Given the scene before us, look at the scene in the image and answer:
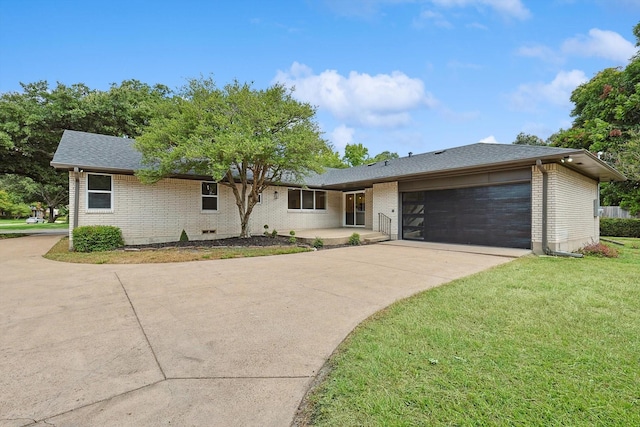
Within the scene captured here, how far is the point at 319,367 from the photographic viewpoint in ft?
8.75

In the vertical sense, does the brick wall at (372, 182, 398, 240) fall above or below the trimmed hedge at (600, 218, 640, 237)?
above

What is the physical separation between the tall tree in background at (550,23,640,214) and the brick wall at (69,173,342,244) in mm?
17538

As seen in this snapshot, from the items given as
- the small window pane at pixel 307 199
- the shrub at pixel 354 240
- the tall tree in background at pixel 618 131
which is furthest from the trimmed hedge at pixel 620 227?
the small window pane at pixel 307 199

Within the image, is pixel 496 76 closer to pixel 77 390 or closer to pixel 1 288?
pixel 77 390

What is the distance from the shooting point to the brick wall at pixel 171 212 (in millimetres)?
10781

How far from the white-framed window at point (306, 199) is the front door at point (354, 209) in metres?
1.43

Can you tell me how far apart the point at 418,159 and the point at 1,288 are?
14185mm

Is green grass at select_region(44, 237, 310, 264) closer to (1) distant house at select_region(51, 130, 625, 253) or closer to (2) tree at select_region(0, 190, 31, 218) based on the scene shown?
(1) distant house at select_region(51, 130, 625, 253)

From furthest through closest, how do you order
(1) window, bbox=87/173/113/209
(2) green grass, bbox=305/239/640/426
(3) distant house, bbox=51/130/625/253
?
1. (1) window, bbox=87/173/113/209
2. (3) distant house, bbox=51/130/625/253
3. (2) green grass, bbox=305/239/640/426

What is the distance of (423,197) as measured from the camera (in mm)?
12508

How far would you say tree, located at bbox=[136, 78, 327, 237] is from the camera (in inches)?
369

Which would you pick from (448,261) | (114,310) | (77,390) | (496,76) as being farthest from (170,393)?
(496,76)

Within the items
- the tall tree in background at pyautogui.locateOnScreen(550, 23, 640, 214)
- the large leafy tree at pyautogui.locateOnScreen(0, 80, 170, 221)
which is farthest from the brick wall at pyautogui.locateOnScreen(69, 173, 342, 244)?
the tall tree in background at pyautogui.locateOnScreen(550, 23, 640, 214)

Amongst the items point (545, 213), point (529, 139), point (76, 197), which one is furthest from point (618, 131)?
point (76, 197)
